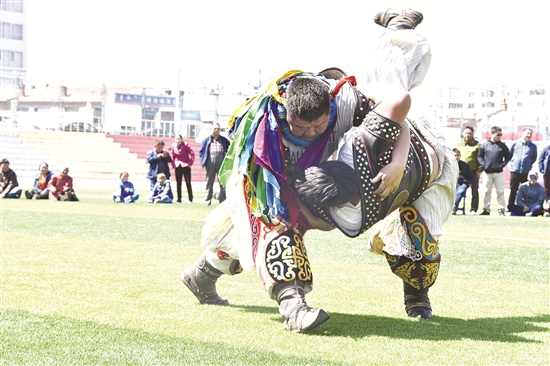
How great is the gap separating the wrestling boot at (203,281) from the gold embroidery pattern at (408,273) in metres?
1.18

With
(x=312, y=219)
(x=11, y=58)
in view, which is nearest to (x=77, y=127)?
(x=312, y=219)

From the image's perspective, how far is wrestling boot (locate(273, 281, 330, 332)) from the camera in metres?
4.16

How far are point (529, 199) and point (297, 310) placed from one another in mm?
14661

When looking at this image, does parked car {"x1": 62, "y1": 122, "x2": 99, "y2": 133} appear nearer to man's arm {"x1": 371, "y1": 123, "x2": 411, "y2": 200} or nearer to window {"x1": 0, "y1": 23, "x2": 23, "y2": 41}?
man's arm {"x1": 371, "y1": 123, "x2": 411, "y2": 200}

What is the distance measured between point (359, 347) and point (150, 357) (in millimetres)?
1058

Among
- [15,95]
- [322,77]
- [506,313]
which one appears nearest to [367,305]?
[506,313]

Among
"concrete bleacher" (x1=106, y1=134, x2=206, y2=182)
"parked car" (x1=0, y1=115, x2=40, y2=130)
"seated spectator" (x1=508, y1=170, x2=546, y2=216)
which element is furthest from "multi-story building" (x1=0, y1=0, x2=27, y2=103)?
"seated spectator" (x1=508, y1=170, x2=546, y2=216)

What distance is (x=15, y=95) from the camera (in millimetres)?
55250

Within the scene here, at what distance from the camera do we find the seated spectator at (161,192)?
19.6 m

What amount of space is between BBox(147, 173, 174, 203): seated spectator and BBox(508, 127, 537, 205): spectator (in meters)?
8.21

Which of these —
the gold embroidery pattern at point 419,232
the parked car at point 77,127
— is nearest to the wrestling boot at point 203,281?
the gold embroidery pattern at point 419,232

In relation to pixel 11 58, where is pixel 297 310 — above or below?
below

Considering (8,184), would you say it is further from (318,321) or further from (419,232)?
(318,321)

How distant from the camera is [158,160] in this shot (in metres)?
20.4
